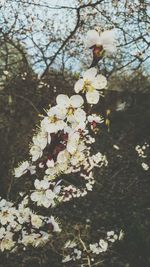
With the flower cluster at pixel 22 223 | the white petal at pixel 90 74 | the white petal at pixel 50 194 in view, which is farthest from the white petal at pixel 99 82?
the flower cluster at pixel 22 223

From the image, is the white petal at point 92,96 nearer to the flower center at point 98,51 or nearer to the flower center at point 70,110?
the flower center at point 70,110

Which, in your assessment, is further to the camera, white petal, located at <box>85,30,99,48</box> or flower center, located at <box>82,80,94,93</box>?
flower center, located at <box>82,80,94,93</box>

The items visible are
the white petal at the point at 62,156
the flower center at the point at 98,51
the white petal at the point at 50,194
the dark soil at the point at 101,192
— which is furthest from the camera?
the dark soil at the point at 101,192

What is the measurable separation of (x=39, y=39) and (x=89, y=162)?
2.63 m

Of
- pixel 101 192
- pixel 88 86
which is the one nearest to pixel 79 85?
pixel 88 86

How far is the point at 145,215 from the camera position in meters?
7.15

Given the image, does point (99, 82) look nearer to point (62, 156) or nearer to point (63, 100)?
point (63, 100)

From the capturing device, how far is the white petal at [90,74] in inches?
72.4

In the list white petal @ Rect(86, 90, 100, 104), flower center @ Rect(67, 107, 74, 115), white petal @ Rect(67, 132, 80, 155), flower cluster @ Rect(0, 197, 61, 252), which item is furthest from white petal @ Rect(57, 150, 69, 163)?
flower cluster @ Rect(0, 197, 61, 252)

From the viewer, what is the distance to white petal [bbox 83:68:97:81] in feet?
6.03

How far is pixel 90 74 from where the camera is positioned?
73.4 inches

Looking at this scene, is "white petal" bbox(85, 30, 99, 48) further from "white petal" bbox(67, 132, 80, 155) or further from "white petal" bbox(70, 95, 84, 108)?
"white petal" bbox(67, 132, 80, 155)

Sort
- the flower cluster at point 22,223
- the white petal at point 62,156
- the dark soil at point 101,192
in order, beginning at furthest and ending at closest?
the dark soil at point 101,192 < the flower cluster at point 22,223 < the white petal at point 62,156

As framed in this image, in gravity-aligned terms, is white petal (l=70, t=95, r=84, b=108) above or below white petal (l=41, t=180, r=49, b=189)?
above
